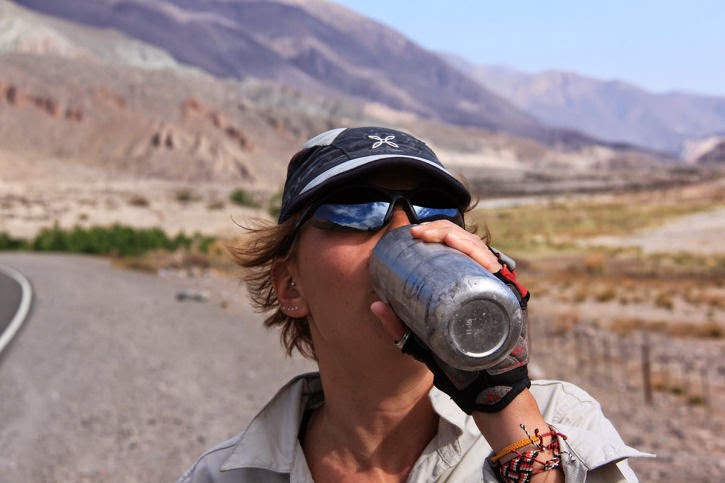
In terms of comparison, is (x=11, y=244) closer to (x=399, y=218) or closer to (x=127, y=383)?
(x=127, y=383)

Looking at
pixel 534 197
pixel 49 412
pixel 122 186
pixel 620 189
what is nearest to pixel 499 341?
pixel 49 412

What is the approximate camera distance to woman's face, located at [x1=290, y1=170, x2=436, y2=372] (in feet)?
5.44

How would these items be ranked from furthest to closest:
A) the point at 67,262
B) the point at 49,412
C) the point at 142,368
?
the point at 67,262, the point at 142,368, the point at 49,412

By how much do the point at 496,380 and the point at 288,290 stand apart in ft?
2.42

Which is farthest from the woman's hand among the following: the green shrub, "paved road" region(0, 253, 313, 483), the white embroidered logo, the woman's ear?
the green shrub

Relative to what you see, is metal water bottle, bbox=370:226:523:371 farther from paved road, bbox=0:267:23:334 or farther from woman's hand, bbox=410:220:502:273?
paved road, bbox=0:267:23:334

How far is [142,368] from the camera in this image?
10.2 meters

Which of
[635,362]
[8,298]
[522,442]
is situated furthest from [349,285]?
[8,298]

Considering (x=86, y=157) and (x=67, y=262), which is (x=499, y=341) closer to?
(x=67, y=262)

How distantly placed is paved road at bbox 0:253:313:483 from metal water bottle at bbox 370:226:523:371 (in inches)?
225

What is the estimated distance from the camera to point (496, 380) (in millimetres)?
1394

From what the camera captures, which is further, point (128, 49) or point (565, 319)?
point (128, 49)

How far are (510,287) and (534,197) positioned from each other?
306ft

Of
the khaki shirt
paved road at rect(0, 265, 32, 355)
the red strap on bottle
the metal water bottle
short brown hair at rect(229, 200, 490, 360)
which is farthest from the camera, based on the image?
paved road at rect(0, 265, 32, 355)
